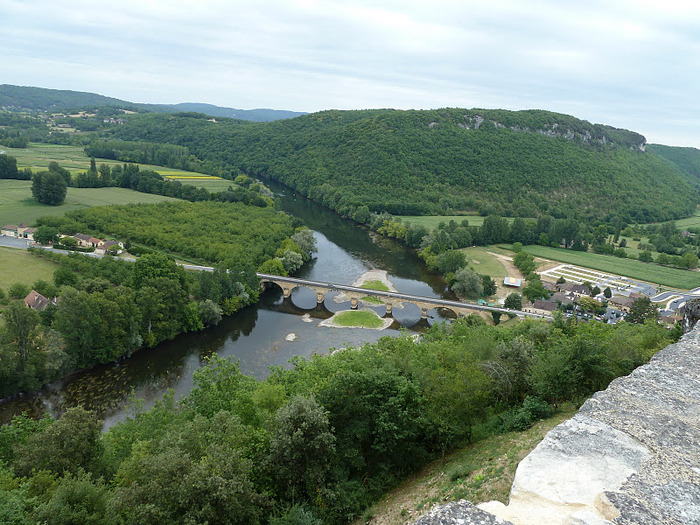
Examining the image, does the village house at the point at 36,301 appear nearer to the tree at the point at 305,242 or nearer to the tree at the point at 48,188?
the tree at the point at 305,242

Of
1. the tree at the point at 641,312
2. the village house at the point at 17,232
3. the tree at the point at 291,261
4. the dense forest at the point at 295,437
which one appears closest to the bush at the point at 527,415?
the dense forest at the point at 295,437

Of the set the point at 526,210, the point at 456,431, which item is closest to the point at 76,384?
the point at 456,431

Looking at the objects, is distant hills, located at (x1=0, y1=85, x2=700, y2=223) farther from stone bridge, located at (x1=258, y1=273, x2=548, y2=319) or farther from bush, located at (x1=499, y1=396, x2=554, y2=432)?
bush, located at (x1=499, y1=396, x2=554, y2=432)

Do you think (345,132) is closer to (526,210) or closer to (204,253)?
(526,210)

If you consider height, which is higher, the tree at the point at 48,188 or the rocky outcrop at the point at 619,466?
the rocky outcrop at the point at 619,466

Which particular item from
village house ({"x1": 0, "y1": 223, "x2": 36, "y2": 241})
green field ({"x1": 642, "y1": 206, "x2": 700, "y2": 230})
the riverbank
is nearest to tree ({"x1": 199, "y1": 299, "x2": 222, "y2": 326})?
the riverbank
